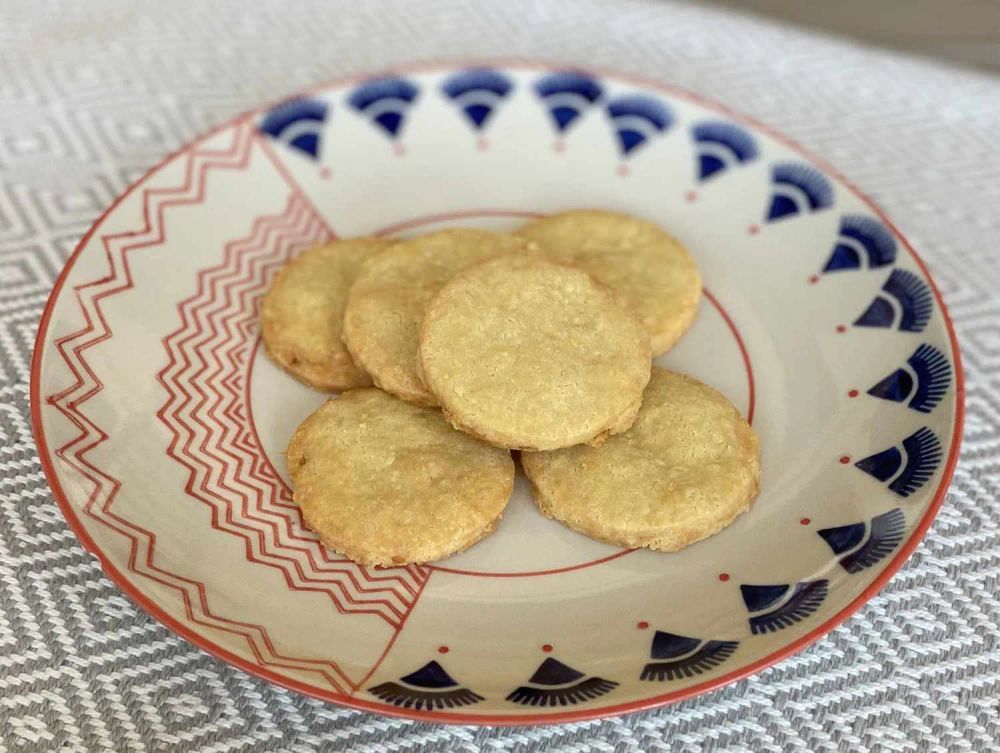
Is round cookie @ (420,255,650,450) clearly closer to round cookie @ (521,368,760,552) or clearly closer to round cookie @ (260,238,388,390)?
round cookie @ (521,368,760,552)

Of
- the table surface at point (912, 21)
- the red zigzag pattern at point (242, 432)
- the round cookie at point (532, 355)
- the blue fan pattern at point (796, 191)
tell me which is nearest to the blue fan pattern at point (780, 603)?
the round cookie at point (532, 355)

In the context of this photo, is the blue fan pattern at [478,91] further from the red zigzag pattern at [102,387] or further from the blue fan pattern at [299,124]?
the red zigzag pattern at [102,387]

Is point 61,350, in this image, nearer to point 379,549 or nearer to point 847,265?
point 379,549

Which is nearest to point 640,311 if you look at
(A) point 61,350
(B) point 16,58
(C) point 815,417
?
(C) point 815,417

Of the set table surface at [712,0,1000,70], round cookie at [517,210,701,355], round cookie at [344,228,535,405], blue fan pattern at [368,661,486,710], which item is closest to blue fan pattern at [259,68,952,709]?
blue fan pattern at [368,661,486,710]

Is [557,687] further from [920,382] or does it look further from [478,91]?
[478,91]

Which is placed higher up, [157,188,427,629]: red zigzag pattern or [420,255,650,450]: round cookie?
[420,255,650,450]: round cookie

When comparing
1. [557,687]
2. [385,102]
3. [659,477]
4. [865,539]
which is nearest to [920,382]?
[865,539]
